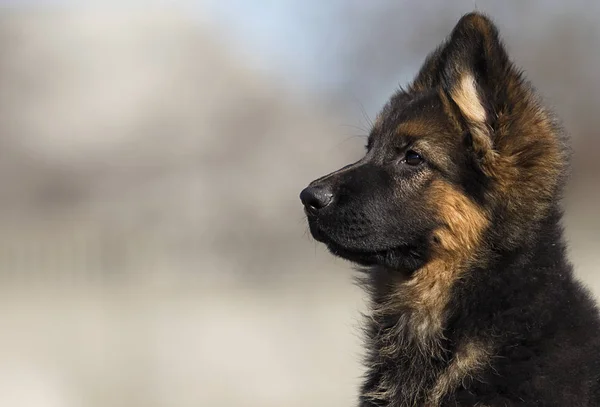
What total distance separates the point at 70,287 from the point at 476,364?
1257 centimetres

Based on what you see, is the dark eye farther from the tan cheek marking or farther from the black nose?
the black nose

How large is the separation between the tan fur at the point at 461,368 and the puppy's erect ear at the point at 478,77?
3.54 ft

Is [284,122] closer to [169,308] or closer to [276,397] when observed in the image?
[169,308]

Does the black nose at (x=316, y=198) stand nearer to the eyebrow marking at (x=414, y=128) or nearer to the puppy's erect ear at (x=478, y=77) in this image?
the eyebrow marking at (x=414, y=128)

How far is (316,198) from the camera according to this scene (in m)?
4.89

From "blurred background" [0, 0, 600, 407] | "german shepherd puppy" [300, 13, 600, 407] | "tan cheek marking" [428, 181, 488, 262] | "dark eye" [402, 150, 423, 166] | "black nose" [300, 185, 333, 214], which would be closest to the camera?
"german shepherd puppy" [300, 13, 600, 407]

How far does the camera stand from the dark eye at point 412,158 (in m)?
5.01

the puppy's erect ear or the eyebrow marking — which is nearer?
the puppy's erect ear

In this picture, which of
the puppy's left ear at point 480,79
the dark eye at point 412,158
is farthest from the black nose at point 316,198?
the puppy's left ear at point 480,79

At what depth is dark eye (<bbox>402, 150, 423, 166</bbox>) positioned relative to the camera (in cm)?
501

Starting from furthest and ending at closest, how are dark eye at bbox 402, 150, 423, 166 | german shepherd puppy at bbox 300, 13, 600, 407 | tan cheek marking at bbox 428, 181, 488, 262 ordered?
dark eye at bbox 402, 150, 423, 166 → tan cheek marking at bbox 428, 181, 488, 262 → german shepherd puppy at bbox 300, 13, 600, 407

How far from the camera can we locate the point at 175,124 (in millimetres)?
18062

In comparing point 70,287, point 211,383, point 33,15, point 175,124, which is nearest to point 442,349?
point 211,383

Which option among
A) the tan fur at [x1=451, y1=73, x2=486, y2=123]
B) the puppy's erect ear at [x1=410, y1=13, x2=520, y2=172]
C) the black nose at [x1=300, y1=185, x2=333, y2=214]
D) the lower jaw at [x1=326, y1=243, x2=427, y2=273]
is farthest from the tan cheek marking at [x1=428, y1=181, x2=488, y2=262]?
the black nose at [x1=300, y1=185, x2=333, y2=214]
